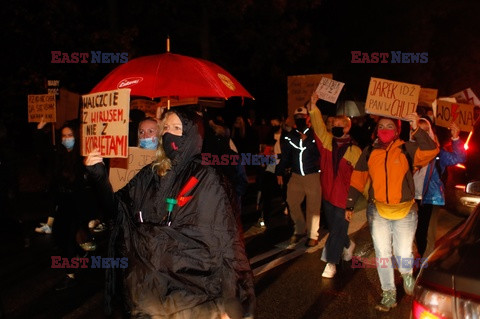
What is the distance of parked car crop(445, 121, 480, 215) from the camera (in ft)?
14.1

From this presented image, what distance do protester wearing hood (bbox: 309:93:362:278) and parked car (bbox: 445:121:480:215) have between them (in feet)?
4.39

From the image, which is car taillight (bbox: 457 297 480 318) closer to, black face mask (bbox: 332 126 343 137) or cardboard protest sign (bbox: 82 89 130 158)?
cardboard protest sign (bbox: 82 89 130 158)

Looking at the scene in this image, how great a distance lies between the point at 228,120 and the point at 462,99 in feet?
54.3

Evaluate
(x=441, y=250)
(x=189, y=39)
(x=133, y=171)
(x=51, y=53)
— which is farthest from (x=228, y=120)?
(x=441, y=250)

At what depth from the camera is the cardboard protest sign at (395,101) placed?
6.30 metres

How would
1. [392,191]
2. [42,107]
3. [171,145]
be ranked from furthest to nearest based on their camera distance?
[42,107] < [392,191] < [171,145]

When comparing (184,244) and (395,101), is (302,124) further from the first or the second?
(184,244)

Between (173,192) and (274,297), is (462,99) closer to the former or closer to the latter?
(274,297)

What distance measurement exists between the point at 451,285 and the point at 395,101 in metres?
4.03

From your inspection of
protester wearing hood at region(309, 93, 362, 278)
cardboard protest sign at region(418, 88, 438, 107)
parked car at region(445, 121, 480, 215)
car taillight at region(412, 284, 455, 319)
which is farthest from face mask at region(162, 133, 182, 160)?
cardboard protest sign at region(418, 88, 438, 107)

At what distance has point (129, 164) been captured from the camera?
16.4ft

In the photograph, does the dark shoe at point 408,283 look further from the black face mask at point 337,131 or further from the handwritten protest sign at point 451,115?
the handwritten protest sign at point 451,115

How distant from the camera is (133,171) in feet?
16.4

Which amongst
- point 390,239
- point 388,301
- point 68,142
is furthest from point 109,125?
point 388,301
